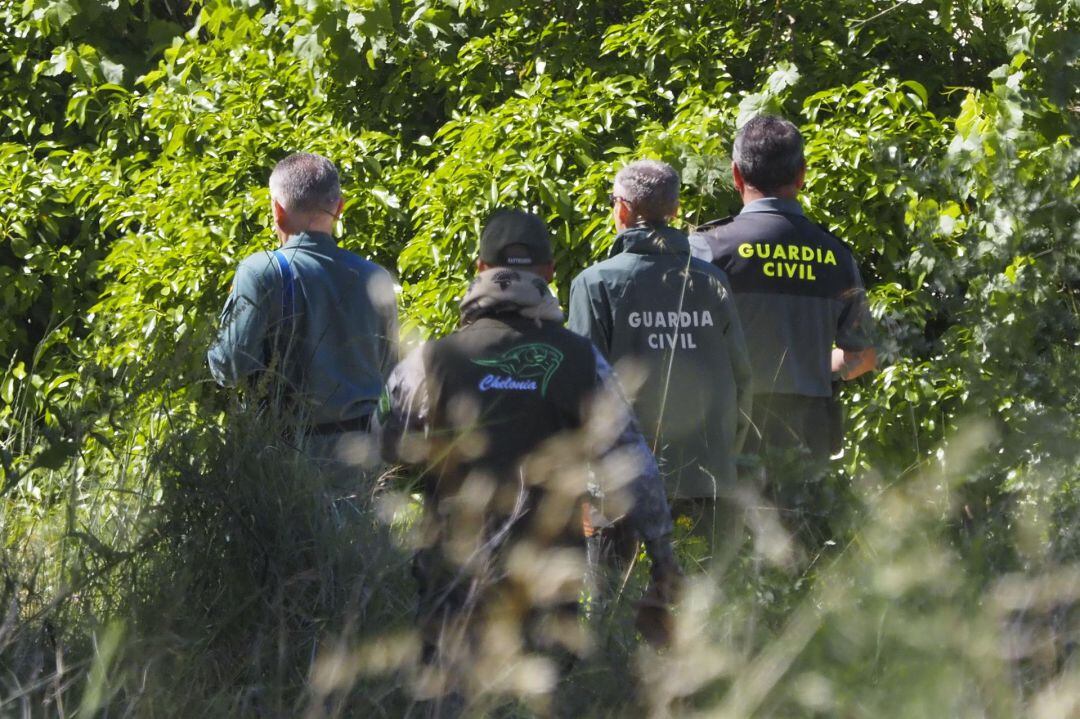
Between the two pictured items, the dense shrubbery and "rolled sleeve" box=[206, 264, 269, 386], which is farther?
"rolled sleeve" box=[206, 264, 269, 386]

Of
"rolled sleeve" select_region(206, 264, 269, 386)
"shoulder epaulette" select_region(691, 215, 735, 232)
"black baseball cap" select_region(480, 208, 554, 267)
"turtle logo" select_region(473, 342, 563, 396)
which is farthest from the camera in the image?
"shoulder epaulette" select_region(691, 215, 735, 232)

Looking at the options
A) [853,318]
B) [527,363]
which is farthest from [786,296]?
[527,363]

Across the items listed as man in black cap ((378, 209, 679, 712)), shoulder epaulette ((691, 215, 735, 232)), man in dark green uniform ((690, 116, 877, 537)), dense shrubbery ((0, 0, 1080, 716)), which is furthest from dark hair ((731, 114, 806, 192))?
man in black cap ((378, 209, 679, 712))

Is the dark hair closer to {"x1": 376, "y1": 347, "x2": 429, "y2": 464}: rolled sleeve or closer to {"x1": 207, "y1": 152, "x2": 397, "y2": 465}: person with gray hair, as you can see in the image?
{"x1": 207, "y1": 152, "x2": 397, "y2": 465}: person with gray hair

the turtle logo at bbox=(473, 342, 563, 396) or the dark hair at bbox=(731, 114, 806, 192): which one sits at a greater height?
the dark hair at bbox=(731, 114, 806, 192)

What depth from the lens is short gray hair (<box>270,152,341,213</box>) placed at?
481 centimetres

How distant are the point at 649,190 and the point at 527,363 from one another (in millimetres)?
1365

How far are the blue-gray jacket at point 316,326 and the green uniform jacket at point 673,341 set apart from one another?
2.24ft

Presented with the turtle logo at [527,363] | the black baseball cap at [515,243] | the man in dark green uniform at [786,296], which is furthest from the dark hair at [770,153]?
the turtle logo at [527,363]

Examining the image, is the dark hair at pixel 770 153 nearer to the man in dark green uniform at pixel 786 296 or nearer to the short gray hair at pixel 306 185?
the man in dark green uniform at pixel 786 296

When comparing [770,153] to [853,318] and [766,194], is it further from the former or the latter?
[853,318]

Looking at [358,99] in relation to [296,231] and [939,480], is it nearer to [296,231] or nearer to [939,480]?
[296,231]

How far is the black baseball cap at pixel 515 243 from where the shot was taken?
349 cm

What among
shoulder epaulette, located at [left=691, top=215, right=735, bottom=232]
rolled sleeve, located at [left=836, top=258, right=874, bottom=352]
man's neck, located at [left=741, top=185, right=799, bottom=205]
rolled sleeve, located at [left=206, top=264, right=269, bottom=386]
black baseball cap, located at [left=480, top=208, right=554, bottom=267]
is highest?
black baseball cap, located at [left=480, top=208, right=554, bottom=267]
